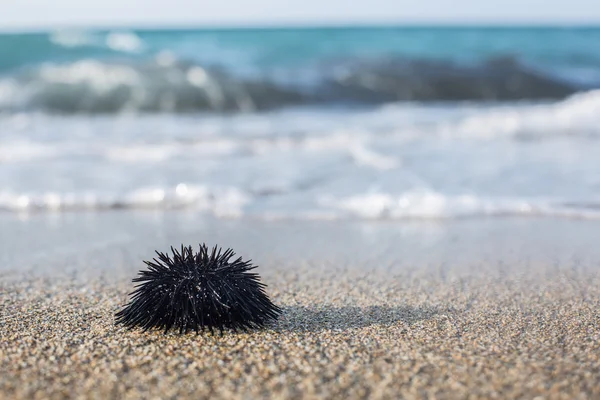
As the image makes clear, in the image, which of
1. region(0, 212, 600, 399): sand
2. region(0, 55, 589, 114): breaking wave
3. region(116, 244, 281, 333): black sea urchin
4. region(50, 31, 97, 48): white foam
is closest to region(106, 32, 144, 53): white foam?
region(50, 31, 97, 48): white foam

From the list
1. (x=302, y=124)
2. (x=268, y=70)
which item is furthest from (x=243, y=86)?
(x=302, y=124)

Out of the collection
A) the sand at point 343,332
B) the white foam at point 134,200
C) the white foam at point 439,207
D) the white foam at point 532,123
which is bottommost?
the sand at point 343,332

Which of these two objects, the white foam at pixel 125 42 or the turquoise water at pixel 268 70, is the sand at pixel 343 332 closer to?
the turquoise water at pixel 268 70

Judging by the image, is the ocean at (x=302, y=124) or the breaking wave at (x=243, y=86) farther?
the breaking wave at (x=243, y=86)

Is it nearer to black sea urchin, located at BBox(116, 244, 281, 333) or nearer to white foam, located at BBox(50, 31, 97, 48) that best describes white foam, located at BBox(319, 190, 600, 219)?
black sea urchin, located at BBox(116, 244, 281, 333)

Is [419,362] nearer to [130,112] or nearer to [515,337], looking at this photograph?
[515,337]

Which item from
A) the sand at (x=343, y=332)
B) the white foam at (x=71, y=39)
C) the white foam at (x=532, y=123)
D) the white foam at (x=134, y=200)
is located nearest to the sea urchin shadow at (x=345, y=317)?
the sand at (x=343, y=332)

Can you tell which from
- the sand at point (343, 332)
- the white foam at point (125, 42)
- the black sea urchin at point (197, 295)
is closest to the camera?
the sand at point (343, 332)
